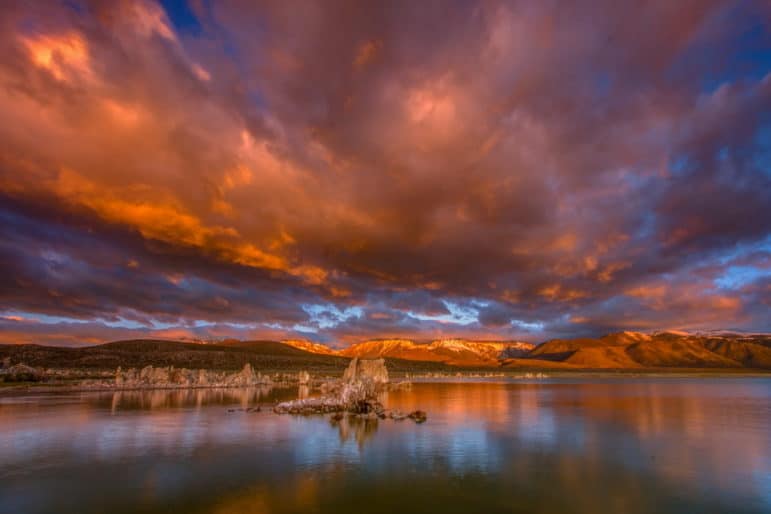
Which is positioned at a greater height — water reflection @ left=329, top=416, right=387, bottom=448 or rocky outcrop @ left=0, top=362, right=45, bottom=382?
rocky outcrop @ left=0, top=362, right=45, bottom=382

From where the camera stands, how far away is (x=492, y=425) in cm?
3073

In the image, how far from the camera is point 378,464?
18969 mm

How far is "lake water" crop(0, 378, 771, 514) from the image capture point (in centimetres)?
1409

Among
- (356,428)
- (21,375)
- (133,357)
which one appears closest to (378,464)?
(356,428)

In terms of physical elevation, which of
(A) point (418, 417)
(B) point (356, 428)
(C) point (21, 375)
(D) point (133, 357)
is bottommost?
(B) point (356, 428)

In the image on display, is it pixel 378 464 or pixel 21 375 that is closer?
pixel 378 464

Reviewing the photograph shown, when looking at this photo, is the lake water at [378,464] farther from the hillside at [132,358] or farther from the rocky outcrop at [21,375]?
the hillside at [132,358]

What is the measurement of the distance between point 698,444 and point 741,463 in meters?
4.62

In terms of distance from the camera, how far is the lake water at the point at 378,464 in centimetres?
1409

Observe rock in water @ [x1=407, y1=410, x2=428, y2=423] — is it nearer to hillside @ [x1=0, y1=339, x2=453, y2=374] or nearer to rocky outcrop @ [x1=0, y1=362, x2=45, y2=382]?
rocky outcrop @ [x1=0, y1=362, x2=45, y2=382]

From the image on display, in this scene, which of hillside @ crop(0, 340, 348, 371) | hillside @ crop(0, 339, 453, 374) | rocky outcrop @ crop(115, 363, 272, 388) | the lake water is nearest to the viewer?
the lake water

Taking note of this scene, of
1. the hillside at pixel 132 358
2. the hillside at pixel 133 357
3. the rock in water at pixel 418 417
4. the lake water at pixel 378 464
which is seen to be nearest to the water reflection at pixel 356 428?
the lake water at pixel 378 464

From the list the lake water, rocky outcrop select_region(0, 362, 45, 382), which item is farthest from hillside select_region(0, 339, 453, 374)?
the lake water

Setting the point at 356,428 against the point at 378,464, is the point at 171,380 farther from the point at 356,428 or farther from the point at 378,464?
the point at 378,464
